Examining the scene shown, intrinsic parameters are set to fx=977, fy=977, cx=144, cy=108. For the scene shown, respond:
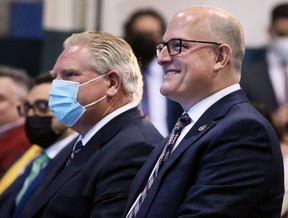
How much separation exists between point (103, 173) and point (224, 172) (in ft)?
2.44

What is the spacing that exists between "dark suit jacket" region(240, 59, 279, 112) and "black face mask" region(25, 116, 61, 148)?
5.98ft

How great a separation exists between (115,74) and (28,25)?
14.3 ft

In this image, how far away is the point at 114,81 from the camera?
414 cm

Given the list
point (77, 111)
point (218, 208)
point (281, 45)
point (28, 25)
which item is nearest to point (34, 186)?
point (77, 111)

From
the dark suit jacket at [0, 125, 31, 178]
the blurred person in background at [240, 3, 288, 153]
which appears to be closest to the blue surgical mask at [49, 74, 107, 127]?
the dark suit jacket at [0, 125, 31, 178]

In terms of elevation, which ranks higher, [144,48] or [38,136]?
[144,48]

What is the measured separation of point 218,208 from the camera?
3.24 metres

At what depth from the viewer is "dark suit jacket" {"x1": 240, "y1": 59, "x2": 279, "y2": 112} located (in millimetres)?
6504

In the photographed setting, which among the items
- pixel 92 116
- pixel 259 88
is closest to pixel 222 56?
pixel 92 116

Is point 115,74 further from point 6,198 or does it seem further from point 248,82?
point 248,82

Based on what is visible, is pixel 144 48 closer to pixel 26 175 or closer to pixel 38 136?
pixel 38 136

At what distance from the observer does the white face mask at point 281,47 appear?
22.4 feet

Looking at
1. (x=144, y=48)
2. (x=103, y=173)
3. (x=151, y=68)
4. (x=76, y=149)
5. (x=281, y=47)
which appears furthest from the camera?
(x=281, y=47)

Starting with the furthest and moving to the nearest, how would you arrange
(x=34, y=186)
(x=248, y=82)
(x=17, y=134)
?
(x=248, y=82), (x=17, y=134), (x=34, y=186)
